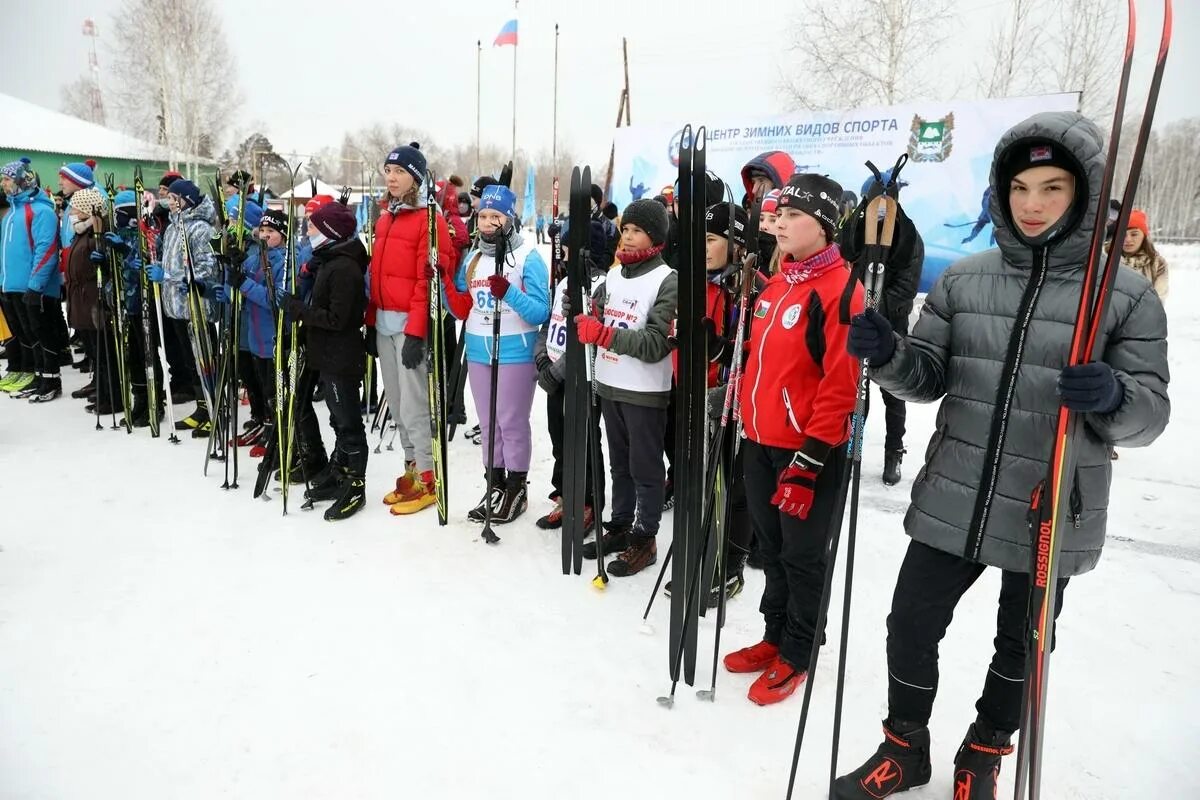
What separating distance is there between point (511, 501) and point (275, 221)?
2260 millimetres

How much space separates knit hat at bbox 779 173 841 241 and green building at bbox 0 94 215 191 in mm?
25925

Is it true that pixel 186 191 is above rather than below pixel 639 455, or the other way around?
above

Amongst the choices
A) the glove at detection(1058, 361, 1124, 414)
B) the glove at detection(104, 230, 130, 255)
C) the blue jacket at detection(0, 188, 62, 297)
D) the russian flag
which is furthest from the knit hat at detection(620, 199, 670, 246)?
the russian flag

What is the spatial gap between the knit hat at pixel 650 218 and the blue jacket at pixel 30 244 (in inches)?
228

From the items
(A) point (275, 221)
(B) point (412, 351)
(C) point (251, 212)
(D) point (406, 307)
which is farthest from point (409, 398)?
(C) point (251, 212)

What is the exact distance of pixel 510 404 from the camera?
3908mm

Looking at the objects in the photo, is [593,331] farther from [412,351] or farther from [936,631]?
[936,631]

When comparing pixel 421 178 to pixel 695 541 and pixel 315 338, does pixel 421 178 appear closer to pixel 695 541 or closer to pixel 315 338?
pixel 315 338

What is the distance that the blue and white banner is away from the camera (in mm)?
7012

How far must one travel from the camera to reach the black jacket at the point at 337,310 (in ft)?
12.5

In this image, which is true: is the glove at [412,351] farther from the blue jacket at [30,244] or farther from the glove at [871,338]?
the blue jacket at [30,244]

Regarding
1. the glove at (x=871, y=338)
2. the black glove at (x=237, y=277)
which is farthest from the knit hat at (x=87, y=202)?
the glove at (x=871, y=338)

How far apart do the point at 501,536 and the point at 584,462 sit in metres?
0.88

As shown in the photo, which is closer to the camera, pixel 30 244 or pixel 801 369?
pixel 801 369
